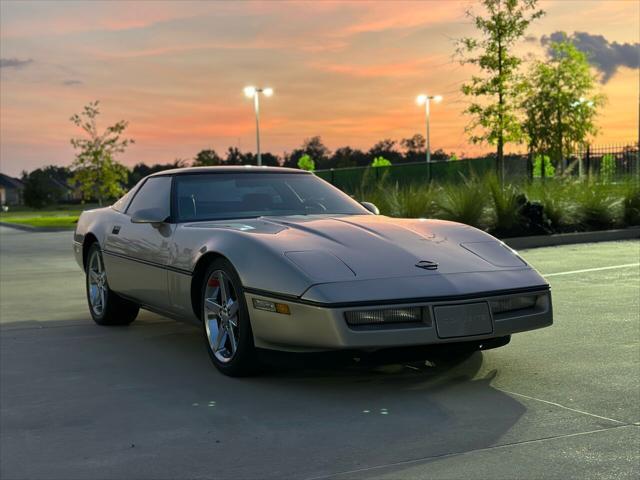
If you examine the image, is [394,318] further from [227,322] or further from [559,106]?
[559,106]

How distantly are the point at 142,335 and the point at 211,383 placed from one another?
198 centimetres

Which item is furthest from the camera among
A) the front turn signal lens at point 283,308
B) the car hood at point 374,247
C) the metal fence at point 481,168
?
the metal fence at point 481,168

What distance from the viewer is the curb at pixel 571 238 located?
15906mm

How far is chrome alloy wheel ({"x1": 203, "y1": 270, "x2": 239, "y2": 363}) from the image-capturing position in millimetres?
5464

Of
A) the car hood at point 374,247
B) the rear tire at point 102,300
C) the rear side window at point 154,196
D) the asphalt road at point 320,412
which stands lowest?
the asphalt road at point 320,412

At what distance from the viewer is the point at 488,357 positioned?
588cm

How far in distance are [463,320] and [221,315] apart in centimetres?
162

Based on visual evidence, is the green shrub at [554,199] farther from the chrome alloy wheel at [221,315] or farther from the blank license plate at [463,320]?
the blank license plate at [463,320]

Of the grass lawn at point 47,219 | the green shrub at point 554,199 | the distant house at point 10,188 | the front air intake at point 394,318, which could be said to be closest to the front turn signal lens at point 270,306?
the front air intake at point 394,318

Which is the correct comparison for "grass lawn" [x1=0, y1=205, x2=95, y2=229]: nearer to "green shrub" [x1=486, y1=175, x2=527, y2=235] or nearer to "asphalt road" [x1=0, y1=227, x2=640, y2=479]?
"green shrub" [x1=486, y1=175, x2=527, y2=235]

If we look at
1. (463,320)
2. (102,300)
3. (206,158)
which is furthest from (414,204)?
(206,158)

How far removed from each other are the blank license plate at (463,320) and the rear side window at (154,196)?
98.3 inches

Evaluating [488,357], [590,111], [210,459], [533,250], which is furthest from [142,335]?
[590,111]

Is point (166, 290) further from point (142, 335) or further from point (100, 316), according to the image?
point (100, 316)
